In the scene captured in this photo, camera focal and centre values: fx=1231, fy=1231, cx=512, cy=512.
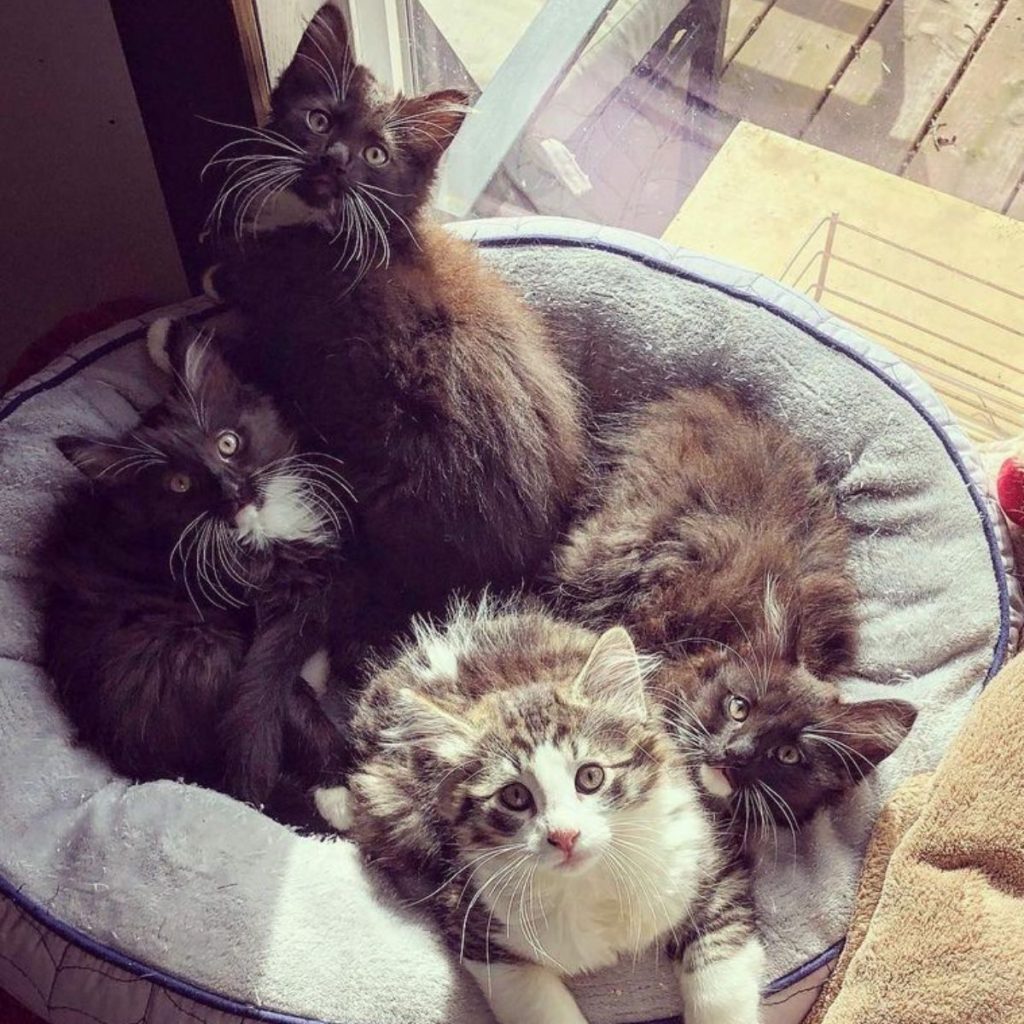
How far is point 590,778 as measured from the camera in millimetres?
1396

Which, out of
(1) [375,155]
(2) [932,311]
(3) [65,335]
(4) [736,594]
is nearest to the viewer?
(4) [736,594]

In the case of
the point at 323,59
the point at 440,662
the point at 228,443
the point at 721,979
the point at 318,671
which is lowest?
the point at 721,979

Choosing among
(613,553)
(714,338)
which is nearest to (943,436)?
(714,338)

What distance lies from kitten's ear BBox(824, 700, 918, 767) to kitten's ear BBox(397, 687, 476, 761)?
0.46 metres

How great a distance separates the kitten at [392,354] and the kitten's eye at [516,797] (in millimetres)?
436

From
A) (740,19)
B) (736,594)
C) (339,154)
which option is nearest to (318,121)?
(339,154)

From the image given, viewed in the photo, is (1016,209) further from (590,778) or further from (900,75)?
(590,778)

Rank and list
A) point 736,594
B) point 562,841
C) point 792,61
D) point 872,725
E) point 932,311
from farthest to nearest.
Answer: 1. point 792,61
2. point 932,311
3. point 736,594
4. point 872,725
5. point 562,841

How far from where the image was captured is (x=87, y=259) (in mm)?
2248

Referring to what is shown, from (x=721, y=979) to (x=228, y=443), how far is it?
959mm

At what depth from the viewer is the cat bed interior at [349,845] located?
4.78 feet

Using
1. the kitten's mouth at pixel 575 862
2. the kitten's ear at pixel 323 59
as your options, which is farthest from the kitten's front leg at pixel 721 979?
the kitten's ear at pixel 323 59

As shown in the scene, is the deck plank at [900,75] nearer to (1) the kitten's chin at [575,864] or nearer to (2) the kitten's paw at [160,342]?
(2) the kitten's paw at [160,342]

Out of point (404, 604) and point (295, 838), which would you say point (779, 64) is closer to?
point (404, 604)
